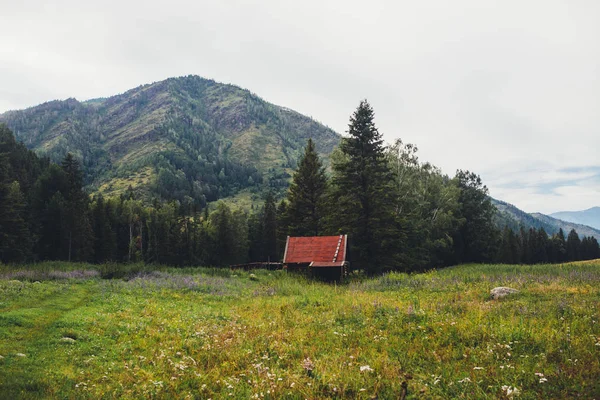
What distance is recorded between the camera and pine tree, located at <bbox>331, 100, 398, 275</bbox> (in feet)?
112

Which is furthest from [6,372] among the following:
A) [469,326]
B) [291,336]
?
[469,326]

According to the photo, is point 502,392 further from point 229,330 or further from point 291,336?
point 229,330

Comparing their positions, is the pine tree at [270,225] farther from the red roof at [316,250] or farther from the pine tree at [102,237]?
the red roof at [316,250]

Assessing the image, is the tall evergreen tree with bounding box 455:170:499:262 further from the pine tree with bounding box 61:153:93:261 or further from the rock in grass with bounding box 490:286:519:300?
the pine tree with bounding box 61:153:93:261

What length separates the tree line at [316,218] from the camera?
35000 millimetres

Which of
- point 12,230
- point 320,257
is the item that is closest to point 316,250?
point 320,257

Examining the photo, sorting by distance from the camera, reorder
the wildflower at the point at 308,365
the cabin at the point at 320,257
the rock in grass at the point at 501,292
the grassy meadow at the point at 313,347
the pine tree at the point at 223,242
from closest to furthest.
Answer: the grassy meadow at the point at 313,347 < the wildflower at the point at 308,365 < the rock in grass at the point at 501,292 < the cabin at the point at 320,257 < the pine tree at the point at 223,242

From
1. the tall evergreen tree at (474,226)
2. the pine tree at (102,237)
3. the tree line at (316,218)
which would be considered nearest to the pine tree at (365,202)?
the tree line at (316,218)

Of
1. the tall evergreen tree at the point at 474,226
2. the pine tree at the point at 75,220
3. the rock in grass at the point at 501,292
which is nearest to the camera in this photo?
the rock in grass at the point at 501,292

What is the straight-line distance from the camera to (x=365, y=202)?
34844mm

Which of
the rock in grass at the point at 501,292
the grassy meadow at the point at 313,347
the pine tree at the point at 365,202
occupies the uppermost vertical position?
the pine tree at the point at 365,202

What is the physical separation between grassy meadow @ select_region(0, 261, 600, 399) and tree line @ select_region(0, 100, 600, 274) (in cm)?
1727

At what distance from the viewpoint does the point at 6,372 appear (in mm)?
8141

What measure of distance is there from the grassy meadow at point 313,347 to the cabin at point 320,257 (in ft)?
36.5
